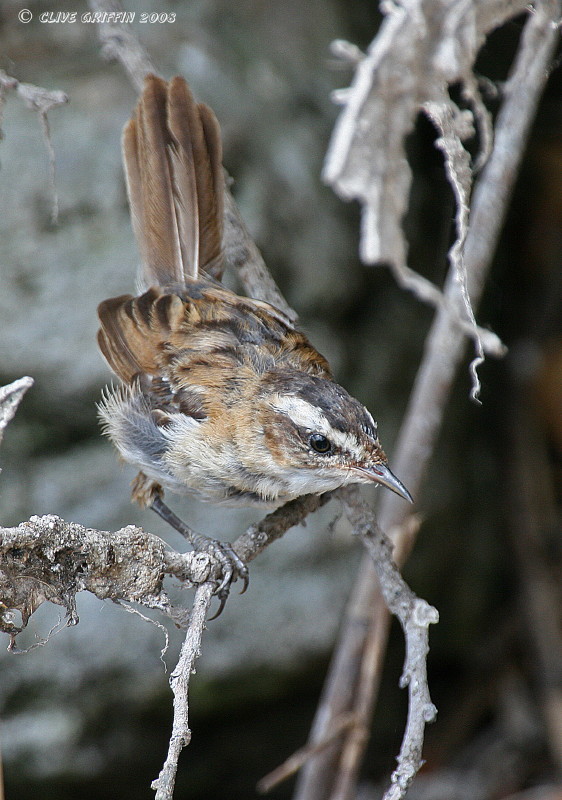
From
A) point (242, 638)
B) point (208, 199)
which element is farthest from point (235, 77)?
point (242, 638)

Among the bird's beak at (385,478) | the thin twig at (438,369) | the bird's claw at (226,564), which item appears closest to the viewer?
the bird's claw at (226,564)

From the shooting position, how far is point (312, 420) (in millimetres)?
2688

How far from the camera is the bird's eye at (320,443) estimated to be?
2674 mm

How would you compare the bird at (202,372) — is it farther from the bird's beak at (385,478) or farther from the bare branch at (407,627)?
the bare branch at (407,627)

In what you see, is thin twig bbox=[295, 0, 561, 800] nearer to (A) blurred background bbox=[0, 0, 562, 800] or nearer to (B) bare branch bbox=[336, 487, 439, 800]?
(B) bare branch bbox=[336, 487, 439, 800]

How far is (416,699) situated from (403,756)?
0.16 metres

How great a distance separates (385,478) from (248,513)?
1866 mm

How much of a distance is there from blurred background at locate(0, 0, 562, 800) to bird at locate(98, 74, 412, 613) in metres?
1.04

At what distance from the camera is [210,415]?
298 cm

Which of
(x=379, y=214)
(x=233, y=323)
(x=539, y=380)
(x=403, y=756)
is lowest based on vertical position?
(x=539, y=380)

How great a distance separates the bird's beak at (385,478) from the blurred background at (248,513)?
5.44 feet

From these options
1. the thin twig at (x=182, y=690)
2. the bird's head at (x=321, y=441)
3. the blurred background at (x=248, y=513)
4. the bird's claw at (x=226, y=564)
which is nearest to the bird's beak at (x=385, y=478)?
the bird's head at (x=321, y=441)

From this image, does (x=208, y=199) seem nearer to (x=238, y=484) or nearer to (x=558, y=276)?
(x=238, y=484)

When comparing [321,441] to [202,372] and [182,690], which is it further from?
[182,690]
